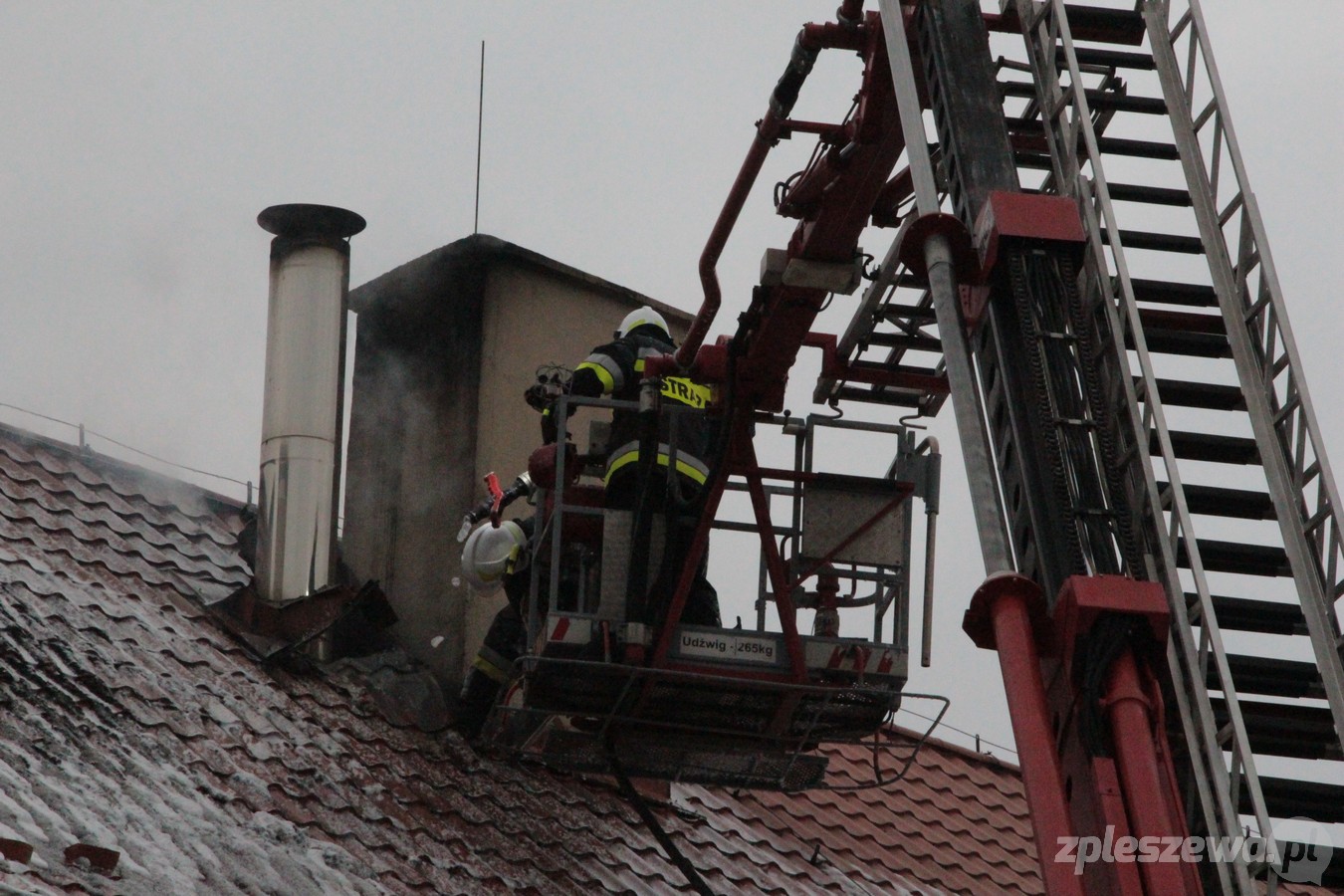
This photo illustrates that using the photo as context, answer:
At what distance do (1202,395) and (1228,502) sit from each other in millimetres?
489

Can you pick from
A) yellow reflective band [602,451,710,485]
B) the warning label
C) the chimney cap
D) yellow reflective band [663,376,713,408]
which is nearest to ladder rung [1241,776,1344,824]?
the warning label

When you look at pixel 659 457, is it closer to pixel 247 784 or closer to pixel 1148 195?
pixel 247 784

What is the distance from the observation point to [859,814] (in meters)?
13.2

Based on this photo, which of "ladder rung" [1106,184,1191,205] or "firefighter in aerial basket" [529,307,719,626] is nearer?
"ladder rung" [1106,184,1191,205]

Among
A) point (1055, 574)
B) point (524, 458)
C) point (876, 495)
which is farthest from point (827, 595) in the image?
point (1055, 574)

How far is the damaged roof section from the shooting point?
8672 mm

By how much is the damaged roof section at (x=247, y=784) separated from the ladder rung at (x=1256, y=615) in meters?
4.12

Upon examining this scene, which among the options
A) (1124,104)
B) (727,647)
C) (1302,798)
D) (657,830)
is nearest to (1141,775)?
(1302,798)

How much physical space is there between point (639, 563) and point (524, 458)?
2426mm

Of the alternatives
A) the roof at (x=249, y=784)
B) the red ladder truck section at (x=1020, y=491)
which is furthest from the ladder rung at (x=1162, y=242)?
the roof at (x=249, y=784)

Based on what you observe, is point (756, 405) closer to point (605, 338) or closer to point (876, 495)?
point (876, 495)

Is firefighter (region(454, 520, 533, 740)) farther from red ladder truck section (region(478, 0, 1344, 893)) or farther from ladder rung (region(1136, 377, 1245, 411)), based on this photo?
ladder rung (region(1136, 377, 1245, 411))

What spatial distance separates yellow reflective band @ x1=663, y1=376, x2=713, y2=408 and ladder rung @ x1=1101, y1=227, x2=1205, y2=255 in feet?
10.5

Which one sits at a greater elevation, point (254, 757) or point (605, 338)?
point (605, 338)
